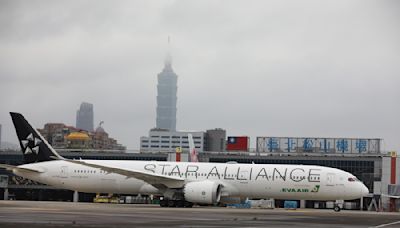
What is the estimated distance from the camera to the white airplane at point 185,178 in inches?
2346

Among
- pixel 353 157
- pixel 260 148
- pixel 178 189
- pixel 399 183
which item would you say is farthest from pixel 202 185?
pixel 260 148

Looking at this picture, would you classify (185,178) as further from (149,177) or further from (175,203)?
(149,177)

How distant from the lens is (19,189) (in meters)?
97.9

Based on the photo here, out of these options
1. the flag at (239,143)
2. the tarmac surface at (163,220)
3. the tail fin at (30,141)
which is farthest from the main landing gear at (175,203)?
the flag at (239,143)

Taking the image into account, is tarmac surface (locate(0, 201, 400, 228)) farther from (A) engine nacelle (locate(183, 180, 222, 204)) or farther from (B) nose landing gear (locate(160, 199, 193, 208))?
(B) nose landing gear (locate(160, 199, 193, 208))

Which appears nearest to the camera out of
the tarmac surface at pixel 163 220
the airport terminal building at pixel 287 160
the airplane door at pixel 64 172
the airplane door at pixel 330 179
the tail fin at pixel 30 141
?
the tarmac surface at pixel 163 220

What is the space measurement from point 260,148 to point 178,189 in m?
47.5

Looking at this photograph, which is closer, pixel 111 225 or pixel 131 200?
pixel 111 225

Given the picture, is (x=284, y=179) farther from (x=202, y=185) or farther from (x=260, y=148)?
(x=260, y=148)

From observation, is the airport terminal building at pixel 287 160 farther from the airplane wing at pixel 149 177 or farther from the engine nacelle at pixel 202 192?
the engine nacelle at pixel 202 192

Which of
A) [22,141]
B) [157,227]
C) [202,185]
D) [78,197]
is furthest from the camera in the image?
[78,197]

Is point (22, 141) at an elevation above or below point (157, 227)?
above

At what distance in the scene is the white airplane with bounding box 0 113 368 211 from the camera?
59594 mm

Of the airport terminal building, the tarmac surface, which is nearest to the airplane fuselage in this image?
the tarmac surface
